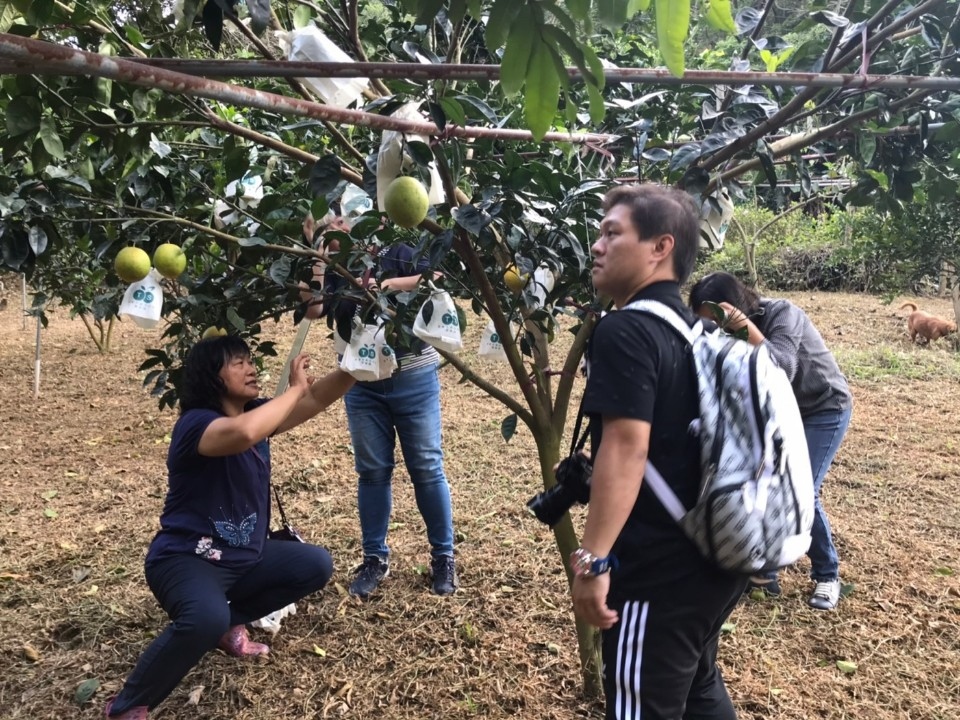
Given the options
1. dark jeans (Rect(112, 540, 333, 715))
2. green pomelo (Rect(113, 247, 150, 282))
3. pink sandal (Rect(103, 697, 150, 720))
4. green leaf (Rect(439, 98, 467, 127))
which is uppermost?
green leaf (Rect(439, 98, 467, 127))

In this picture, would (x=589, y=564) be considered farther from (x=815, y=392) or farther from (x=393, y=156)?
(x=815, y=392)

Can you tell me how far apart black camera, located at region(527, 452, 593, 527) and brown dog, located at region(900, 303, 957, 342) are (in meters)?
7.15

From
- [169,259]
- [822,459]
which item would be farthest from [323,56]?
[822,459]

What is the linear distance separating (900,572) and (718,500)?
7.30 ft

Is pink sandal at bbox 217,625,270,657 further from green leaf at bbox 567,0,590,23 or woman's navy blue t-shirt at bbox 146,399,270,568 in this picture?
green leaf at bbox 567,0,590,23

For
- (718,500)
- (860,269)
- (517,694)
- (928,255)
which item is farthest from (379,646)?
(860,269)

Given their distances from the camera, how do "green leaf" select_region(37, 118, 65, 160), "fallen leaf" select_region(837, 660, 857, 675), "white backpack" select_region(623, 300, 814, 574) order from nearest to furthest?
"white backpack" select_region(623, 300, 814, 574) → "green leaf" select_region(37, 118, 65, 160) → "fallen leaf" select_region(837, 660, 857, 675)

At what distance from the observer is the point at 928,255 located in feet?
18.9

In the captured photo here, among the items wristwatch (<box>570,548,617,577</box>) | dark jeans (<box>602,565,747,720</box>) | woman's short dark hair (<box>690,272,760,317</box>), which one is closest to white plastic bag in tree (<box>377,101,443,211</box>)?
wristwatch (<box>570,548,617,577</box>)

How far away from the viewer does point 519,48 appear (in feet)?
3.47

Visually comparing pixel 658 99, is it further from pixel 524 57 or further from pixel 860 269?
pixel 860 269

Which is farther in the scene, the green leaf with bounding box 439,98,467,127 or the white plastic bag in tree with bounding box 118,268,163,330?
the white plastic bag in tree with bounding box 118,268,163,330

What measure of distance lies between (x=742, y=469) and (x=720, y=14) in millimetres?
747

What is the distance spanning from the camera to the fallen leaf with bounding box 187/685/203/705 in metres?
2.23
